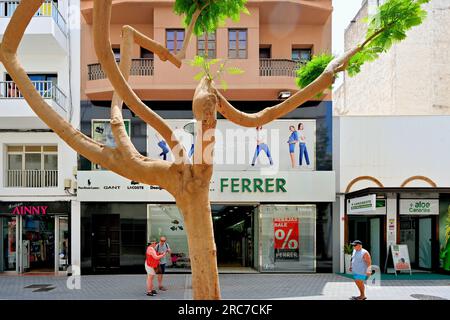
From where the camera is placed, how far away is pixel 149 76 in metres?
16.7

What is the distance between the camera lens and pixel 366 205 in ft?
50.3

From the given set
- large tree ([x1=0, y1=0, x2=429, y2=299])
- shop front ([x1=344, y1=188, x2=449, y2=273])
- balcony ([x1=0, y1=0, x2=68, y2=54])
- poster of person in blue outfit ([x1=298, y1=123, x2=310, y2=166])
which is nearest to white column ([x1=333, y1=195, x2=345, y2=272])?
shop front ([x1=344, y1=188, x2=449, y2=273])

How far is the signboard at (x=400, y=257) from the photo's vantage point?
54.2 ft

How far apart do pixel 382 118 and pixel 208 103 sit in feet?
49.7

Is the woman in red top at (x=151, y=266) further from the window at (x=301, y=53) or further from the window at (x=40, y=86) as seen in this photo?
the window at (x=301, y=53)

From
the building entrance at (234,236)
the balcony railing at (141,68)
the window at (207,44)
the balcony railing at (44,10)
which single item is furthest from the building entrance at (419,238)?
the balcony railing at (44,10)

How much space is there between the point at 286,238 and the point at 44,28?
11.4 m

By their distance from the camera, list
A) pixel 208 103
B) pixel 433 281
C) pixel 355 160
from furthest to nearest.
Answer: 1. pixel 355 160
2. pixel 433 281
3. pixel 208 103

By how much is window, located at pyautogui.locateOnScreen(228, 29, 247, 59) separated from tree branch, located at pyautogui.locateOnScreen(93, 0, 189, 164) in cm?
1328

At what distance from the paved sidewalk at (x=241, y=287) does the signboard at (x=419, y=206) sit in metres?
2.64

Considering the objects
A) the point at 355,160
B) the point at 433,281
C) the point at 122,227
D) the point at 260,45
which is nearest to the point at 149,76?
the point at 260,45

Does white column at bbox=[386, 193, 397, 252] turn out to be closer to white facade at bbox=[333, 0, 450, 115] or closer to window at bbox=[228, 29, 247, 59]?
white facade at bbox=[333, 0, 450, 115]

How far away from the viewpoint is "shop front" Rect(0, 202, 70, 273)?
56.9 ft
